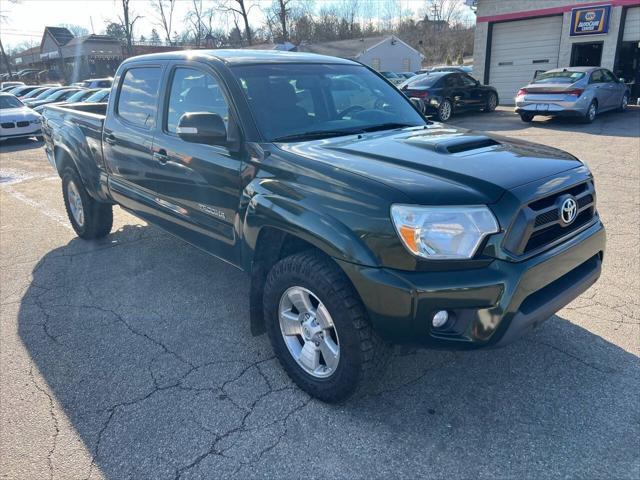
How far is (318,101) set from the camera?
360 cm

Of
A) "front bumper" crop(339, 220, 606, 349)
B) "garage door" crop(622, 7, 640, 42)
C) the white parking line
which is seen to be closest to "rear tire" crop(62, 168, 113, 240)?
the white parking line

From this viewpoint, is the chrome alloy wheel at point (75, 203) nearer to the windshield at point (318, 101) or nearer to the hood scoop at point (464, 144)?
the windshield at point (318, 101)

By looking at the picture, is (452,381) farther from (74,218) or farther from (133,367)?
(74,218)

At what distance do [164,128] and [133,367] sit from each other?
1.81 m

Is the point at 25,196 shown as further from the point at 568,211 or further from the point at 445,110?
the point at 445,110

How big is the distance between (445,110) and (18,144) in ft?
44.2

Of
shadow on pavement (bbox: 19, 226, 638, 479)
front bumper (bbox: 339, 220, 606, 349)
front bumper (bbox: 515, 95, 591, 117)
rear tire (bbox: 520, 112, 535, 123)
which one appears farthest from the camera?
rear tire (bbox: 520, 112, 535, 123)

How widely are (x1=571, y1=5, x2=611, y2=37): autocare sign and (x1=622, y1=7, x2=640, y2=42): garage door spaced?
2.12 ft

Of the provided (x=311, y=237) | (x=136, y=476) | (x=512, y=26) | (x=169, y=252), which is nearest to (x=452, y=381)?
(x=311, y=237)

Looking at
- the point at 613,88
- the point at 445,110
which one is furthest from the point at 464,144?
the point at 613,88

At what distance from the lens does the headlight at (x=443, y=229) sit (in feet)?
→ 7.70

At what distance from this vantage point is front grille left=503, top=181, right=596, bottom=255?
7.93 ft

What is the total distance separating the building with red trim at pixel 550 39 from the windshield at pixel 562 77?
5.40 meters

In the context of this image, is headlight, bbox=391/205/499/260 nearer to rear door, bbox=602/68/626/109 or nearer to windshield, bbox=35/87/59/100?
rear door, bbox=602/68/626/109
